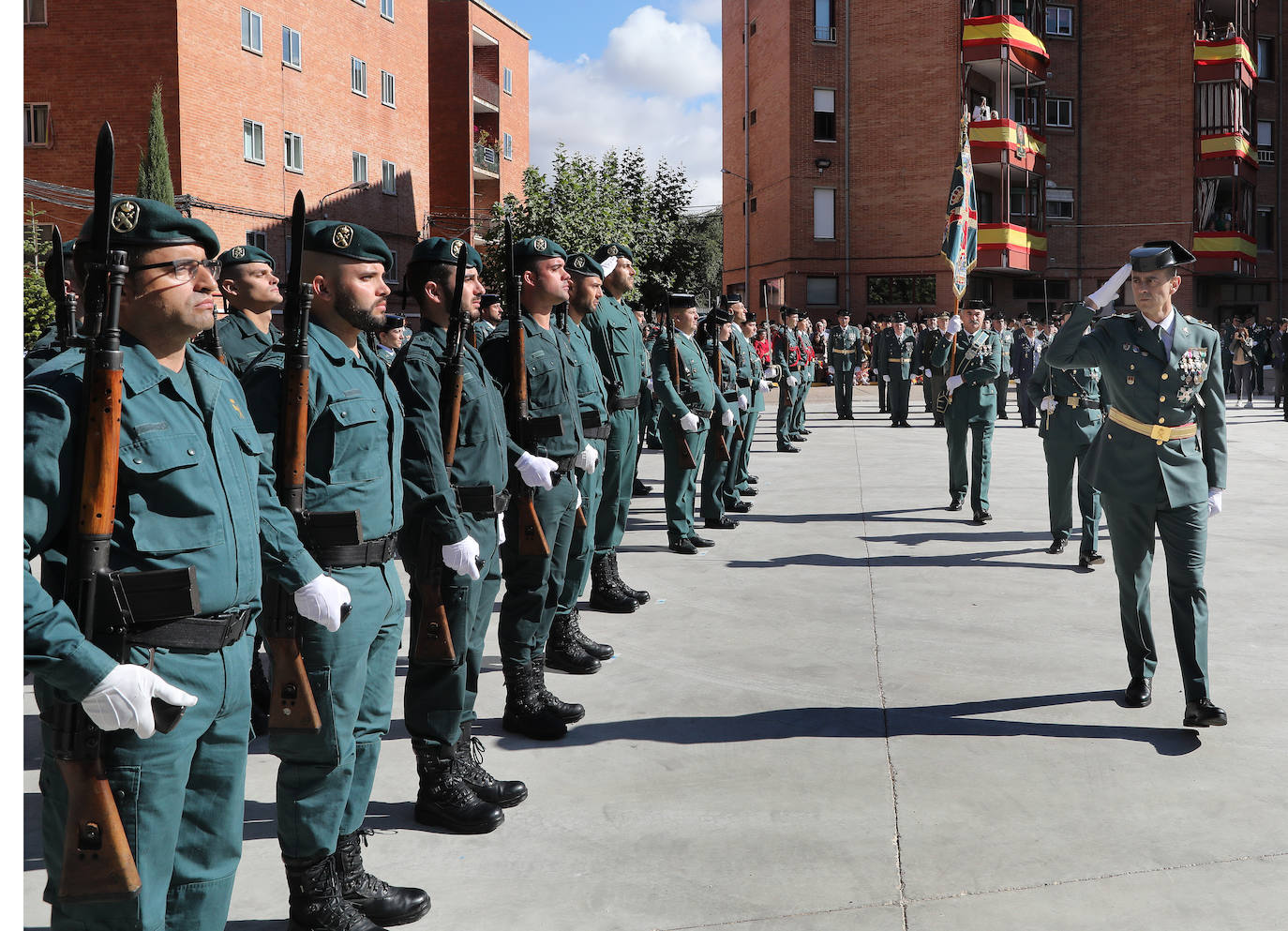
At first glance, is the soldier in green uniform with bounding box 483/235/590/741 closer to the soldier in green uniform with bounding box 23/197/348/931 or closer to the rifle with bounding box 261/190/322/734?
the rifle with bounding box 261/190/322/734

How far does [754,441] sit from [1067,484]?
1145 centimetres

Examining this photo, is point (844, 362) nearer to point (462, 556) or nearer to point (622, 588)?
point (622, 588)

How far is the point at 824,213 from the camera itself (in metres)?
42.4

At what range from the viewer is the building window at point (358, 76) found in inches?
1422

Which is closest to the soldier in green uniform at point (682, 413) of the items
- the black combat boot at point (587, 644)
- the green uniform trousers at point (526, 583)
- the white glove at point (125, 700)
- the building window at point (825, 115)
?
the black combat boot at point (587, 644)

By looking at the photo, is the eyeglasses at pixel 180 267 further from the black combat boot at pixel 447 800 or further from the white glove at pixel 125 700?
the black combat boot at pixel 447 800

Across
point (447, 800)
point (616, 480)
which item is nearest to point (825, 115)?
point (616, 480)

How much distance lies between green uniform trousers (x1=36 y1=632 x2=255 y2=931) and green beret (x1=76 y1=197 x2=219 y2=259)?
3.22 feet

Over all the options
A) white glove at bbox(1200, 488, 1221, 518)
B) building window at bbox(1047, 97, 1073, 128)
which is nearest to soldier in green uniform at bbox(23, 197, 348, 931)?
white glove at bbox(1200, 488, 1221, 518)

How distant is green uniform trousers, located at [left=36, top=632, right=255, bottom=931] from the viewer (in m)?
2.61

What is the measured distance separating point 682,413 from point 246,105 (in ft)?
83.6

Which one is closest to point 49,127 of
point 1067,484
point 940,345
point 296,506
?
point 940,345

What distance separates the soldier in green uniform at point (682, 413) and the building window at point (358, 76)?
2896 centimetres

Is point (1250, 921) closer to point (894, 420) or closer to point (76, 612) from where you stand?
point (76, 612)
